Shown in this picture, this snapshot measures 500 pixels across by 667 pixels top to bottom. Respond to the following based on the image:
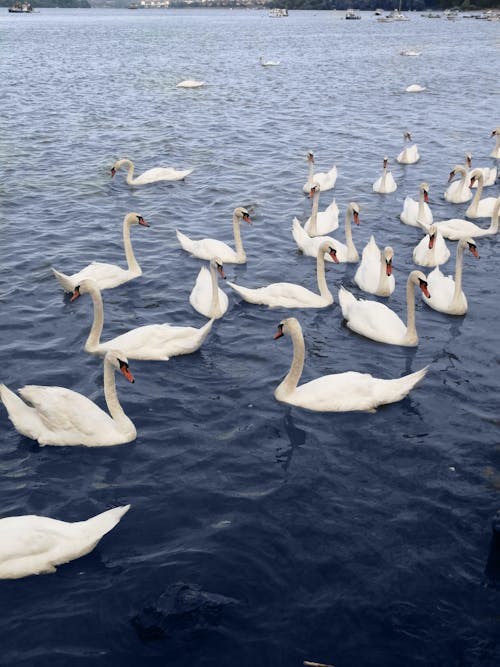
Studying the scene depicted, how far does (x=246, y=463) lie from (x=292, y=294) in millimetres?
5212

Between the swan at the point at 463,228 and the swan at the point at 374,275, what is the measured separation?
3.58 m

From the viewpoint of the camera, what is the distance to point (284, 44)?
8438 cm

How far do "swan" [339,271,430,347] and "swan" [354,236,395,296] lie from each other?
1.29 metres

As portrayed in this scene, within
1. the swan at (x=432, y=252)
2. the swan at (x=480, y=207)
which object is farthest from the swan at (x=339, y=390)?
the swan at (x=480, y=207)

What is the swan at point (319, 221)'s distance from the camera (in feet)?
58.4

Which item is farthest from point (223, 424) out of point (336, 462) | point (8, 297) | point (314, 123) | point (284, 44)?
point (284, 44)

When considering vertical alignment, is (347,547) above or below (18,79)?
below

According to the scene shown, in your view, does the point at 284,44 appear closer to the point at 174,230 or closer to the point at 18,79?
the point at 18,79

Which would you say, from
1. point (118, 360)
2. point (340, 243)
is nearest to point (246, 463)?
point (118, 360)

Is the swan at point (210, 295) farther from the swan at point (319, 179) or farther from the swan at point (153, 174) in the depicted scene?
the swan at point (153, 174)

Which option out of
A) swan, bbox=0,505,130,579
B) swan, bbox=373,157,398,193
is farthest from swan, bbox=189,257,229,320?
swan, bbox=373,157,398,193

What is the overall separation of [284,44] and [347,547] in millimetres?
84741

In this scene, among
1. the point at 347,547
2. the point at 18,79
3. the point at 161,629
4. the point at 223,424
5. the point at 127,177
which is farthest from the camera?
the point at 18,79

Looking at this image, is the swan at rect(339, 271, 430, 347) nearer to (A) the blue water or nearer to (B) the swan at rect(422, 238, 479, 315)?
(A) the blue water
